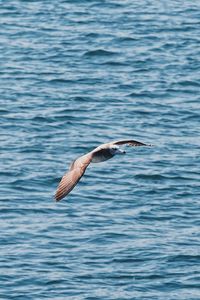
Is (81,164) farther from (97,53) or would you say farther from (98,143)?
(97,53)

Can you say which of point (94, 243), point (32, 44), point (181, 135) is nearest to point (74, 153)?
point (181, 135)

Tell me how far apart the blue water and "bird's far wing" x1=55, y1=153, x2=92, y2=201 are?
670 cm

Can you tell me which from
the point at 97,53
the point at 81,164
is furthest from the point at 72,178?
the point at 97,53

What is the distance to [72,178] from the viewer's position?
82.6 ft

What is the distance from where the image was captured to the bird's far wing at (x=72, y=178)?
2467 centimetres

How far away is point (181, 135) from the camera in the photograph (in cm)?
4116

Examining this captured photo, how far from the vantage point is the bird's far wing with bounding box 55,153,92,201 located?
24.7 metres

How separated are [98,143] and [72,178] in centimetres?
1530

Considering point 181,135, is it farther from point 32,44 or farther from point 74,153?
point 32,44

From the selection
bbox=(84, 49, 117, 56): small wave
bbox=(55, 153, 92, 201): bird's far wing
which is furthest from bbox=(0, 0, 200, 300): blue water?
bbox=(55, 153, 92, 201): bird's far wing

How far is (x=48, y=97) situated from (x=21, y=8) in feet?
35.3

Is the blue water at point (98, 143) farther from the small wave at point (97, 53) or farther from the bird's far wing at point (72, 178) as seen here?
the bird's far wing at point (72, 178)

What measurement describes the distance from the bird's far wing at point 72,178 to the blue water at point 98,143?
22.0 feet

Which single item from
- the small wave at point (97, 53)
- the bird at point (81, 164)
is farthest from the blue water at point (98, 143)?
the bird at point (81, 164)
